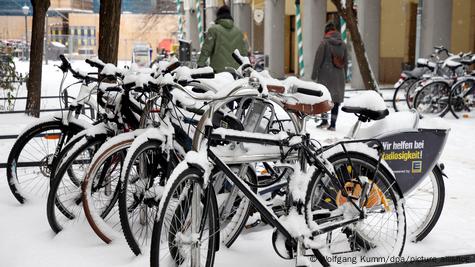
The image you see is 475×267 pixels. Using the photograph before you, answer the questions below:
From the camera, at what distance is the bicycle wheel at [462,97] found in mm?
12414

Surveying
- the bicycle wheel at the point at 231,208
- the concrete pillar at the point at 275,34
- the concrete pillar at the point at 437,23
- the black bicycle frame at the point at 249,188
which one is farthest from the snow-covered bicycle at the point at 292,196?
the concrete pillar at the point at 275,34

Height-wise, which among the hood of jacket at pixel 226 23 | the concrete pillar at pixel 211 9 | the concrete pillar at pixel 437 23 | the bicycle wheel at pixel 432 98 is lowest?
the bicycle wheel at pixel 432 98

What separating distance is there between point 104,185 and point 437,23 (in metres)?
13.6

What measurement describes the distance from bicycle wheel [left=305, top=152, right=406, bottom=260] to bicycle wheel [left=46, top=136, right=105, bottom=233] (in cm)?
172

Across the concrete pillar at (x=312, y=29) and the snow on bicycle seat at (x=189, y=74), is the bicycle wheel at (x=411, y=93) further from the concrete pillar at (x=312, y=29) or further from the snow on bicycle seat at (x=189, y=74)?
the snow on bicycle seat at (x=189, y=74)

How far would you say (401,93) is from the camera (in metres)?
14.5

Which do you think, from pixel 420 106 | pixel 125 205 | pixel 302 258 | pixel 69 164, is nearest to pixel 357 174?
pixel 302 258

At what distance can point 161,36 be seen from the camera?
50188mm

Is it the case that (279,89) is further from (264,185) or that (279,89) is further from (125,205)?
(125,205)

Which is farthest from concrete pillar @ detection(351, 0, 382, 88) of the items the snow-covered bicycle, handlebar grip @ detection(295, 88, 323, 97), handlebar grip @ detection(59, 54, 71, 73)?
handlebar grip @ detection(295, 88, 323, 97)

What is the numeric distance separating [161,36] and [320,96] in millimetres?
47303

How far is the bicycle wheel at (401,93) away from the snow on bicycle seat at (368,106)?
31.7ft

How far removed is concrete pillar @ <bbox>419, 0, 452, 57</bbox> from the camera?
1636 centimetres

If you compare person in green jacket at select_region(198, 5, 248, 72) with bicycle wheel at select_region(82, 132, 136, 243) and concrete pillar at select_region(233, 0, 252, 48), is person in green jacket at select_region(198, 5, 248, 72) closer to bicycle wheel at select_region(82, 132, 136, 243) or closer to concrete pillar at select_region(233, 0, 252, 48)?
bicycle wheel at select_region(82, 132, 136, 243)
